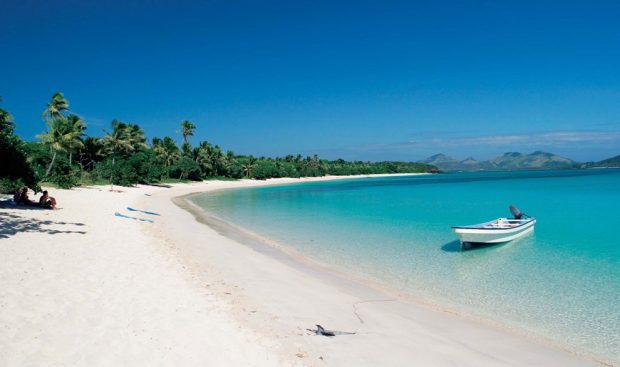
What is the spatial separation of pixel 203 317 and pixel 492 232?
48.3 feet

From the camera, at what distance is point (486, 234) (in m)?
17.7

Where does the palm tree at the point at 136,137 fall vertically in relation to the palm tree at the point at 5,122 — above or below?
above

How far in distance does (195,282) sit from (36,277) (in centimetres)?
313

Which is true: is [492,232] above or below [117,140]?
below

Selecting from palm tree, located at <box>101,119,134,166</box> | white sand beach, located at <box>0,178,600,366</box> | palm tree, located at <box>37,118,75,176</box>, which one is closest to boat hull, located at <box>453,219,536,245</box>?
white sand beach, located at <box>0,178,600,366</box>

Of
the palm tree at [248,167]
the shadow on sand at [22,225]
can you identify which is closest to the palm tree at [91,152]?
the shadow on sand at [22,225]

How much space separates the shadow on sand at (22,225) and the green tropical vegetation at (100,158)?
4.56 meters

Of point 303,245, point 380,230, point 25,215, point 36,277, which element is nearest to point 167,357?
point 36,277

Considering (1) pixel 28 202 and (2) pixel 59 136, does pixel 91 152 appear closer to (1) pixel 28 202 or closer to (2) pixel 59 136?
(2) pixel 59 136

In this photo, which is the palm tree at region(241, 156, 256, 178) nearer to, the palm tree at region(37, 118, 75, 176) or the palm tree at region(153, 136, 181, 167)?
the palm tree at region(153, 136, 181, 167)

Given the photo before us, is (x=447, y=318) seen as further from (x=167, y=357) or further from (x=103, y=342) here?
(x=103, y=342)

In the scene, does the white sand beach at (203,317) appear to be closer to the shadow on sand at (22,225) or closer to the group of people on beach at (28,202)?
the shadow on sand at (22,225)

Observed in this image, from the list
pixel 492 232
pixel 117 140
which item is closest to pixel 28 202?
pixel 492 232

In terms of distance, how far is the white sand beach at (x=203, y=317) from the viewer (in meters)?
5.63
